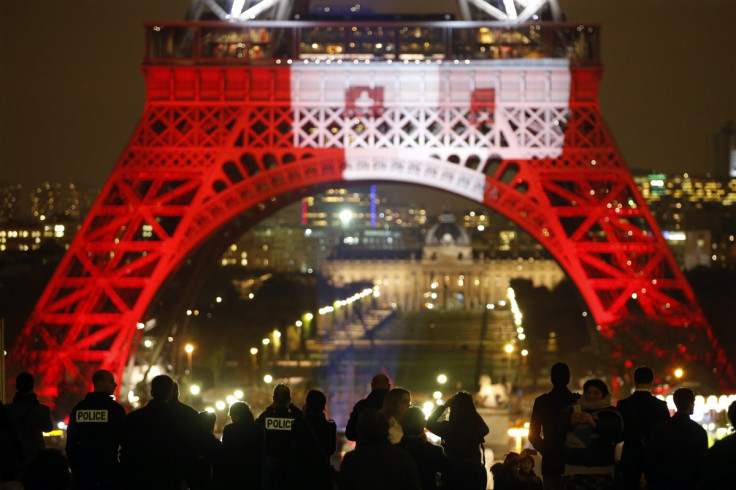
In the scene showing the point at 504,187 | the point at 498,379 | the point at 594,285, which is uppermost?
the point at 504,187

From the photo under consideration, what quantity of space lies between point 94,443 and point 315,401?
1654 mm

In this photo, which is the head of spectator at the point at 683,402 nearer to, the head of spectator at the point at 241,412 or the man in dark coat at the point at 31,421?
the head of spectator at the point at 241,412

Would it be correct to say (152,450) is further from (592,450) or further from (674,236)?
(674,236)

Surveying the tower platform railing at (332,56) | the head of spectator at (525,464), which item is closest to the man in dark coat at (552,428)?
the head of spectator at (525,464)

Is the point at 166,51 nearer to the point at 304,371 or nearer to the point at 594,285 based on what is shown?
the point at 594,285

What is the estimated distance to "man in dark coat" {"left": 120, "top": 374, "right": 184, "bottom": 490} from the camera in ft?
34.6

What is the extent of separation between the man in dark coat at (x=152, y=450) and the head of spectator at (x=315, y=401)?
1.28m

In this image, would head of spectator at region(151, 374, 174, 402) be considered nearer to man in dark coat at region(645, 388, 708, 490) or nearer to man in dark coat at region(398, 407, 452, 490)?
man in dark coat at region(398, 407, 452, 490)

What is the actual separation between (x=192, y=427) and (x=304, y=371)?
41.8 meters

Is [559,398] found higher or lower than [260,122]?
lower

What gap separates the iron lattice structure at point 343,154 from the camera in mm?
31328

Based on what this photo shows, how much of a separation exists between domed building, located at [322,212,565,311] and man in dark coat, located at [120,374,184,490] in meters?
126

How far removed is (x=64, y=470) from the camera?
8.36 metres

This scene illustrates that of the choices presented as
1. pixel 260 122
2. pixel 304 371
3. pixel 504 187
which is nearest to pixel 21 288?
pixel 304 371
